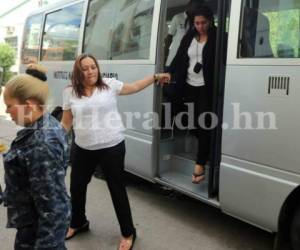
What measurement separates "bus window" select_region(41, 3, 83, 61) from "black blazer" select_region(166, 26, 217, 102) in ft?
6.63

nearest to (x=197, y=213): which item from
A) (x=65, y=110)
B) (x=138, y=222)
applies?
(x=138, y=222)

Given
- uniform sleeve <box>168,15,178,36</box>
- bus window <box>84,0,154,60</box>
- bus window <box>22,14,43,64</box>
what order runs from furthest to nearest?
bus window <box>22,14,43,64</box> < uniform sleeve <box>168,15,178,36</box> < bus window <box>84,0,154,60</box>

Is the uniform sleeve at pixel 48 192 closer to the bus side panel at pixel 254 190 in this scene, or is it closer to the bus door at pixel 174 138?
the bus side panel at pixel 254 190

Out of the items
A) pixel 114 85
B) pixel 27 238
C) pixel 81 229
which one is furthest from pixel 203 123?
pixel 27 238

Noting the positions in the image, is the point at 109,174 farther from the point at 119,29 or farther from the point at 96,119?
the point at 119,29

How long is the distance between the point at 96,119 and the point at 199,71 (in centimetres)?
123

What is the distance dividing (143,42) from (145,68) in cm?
33

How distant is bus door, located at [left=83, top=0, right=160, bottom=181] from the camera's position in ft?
15.2

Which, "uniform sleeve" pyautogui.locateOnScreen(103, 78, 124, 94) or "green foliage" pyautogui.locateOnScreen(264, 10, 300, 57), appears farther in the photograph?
"uniform sleeve" pyautogui.locateOnScreen(103, 78, 124, 94)

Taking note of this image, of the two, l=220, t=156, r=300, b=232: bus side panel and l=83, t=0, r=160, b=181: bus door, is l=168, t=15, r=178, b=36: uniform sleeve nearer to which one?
l=83, t=0, r=160, b=181: bus door

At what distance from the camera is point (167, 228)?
442 centimetres

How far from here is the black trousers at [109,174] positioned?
3.78m

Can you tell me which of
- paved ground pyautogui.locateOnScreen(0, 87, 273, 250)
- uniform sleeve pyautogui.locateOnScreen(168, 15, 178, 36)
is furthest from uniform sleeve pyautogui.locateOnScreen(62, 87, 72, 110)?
uniform sleeve pyautogui.locateOnScreen(168, 15, 178, 36)

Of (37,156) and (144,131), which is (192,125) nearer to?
(144,131)
